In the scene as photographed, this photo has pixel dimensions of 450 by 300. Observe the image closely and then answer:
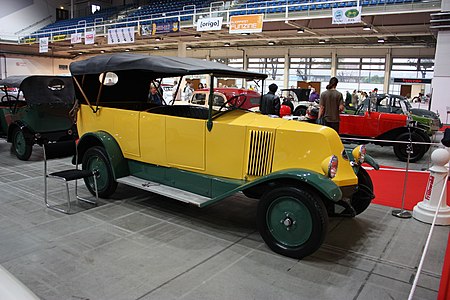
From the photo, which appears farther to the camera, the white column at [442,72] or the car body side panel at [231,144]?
the white column at [442,72]

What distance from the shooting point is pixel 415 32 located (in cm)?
1584

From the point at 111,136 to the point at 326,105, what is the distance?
431 cm

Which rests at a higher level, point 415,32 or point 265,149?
point 415,32

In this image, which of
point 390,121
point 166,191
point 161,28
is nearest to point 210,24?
point 161,28

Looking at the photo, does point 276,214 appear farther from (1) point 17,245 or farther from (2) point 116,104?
(2) point 116,104

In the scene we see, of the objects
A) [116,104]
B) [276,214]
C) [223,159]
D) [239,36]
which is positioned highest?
[239,36]

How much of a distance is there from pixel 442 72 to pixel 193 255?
11229mm

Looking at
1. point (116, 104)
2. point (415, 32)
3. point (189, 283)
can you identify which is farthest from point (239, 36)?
point (189, 283)

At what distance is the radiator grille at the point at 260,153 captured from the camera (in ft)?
13.0

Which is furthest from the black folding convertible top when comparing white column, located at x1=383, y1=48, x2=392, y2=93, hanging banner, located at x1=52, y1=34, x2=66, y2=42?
hanging banner, located at x1=52, y1=34, x2=66, y2=42

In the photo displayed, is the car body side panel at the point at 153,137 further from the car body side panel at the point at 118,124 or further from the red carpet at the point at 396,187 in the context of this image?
the red carpet at the point at 396,187

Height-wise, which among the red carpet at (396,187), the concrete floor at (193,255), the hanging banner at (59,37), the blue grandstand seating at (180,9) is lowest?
the concrete floor at (193,255)

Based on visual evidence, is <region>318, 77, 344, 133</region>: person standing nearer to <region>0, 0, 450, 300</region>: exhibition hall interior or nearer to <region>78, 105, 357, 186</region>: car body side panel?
<region>0, 0, 450, 300</region>: exhibition hall interior

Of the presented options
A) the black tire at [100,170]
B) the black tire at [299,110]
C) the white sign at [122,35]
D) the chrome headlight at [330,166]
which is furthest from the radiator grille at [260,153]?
the white sign at [122,35]
